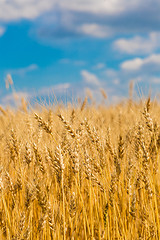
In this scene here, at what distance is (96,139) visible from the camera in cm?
204

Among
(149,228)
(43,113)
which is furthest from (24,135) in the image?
(149,228)

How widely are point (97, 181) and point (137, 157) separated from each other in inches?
26.3

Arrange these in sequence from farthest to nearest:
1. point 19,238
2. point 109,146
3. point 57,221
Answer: point 109,146
point 57,221
point 19,238

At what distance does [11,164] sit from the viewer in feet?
8.81

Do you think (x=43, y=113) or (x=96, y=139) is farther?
(x=43, y=113)

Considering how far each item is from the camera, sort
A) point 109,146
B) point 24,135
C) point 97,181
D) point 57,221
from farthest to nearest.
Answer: point 24,135, point 109,146, point 57,221, point 97,181

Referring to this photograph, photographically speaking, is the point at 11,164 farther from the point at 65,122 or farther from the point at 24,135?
the point at 65,122

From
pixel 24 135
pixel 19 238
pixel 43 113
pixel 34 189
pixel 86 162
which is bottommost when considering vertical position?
pixel 19 238

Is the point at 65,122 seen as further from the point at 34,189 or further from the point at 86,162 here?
the point at 34,189

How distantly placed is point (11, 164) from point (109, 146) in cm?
105

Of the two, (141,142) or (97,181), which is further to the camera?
(141,142)

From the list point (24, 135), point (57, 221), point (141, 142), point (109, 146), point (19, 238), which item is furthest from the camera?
point (24, 135)

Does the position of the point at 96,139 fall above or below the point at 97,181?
above

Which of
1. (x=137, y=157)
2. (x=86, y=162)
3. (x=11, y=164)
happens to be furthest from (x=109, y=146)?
(x=11, y=164)
